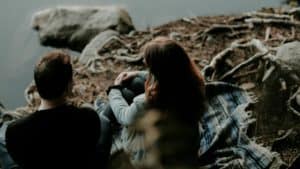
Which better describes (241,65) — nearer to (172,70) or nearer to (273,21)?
(273,21)

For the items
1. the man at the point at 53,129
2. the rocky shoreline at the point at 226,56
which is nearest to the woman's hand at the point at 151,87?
the man at the point at 53,129

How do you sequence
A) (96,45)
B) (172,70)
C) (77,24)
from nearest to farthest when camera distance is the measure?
1. (172,70)
2. (96,45)
3. (77,24)

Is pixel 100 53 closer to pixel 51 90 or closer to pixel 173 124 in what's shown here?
pixel 51 90

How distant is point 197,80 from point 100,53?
3.39 m

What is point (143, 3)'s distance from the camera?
8.22 metres

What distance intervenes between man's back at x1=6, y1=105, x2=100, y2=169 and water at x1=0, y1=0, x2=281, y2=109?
3.38m

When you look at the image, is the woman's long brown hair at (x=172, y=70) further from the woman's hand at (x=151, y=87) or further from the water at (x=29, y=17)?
the water at (x=29, y=17)

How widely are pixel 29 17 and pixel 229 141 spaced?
4646 mm

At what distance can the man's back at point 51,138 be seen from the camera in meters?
2.75

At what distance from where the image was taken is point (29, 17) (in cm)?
779

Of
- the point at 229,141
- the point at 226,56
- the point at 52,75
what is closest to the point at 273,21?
the point at 226,56

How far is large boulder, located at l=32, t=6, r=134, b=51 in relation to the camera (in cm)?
700

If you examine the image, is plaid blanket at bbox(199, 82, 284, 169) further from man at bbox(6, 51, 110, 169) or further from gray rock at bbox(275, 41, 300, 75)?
man at bbox(6, 51, 110, 169)

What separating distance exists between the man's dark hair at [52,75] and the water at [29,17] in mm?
3378
